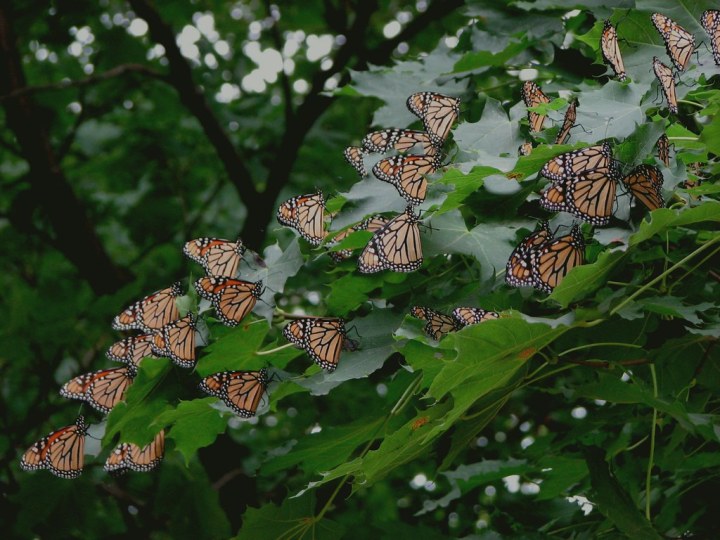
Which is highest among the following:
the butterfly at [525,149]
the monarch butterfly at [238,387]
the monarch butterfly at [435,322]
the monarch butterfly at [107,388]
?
the butterfly at [525,149]

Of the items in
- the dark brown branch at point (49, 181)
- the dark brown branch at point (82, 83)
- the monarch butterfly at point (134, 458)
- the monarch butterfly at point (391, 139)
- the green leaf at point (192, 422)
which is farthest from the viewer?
the dark brown branch at point (49, 181)

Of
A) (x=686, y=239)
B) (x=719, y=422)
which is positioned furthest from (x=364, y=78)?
(x=719, y=422)

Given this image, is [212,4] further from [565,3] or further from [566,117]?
[566,117]

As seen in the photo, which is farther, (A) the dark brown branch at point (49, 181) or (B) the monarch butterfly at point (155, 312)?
(A) the dark brown branch at point (49, 181)

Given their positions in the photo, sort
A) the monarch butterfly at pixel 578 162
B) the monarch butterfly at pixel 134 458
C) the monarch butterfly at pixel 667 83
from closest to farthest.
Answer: the monarch butterfly at pixel 578 162 → the monarch butterfly at pixel 667 83 → the monarch butterfly at pixel 134 458

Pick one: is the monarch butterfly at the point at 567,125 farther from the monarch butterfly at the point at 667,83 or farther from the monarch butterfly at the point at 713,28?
the monarch butterfly at the point at 713,28

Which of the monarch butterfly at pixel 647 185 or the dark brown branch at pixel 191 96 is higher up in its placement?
the monarch butterfly at pixel 647 185

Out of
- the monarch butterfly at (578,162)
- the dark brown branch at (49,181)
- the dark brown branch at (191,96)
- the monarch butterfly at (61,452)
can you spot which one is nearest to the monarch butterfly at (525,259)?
the monarch butterfly at (578,162)
